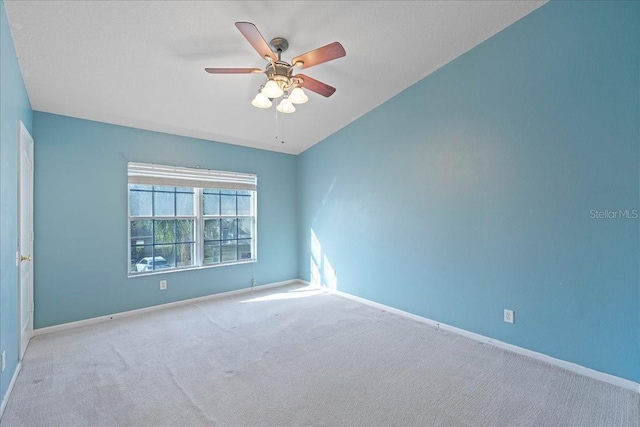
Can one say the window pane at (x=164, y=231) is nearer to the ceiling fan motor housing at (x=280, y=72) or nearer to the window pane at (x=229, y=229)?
the window pane at (x=229, y=229)

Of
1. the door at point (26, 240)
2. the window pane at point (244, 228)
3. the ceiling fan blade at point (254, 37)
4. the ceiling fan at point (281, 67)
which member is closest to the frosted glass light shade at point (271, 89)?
the ceiling fan at point (281, 67)

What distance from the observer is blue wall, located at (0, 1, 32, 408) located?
78.7 inches

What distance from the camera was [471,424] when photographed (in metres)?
1.86

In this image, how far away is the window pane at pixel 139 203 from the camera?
3.83 m

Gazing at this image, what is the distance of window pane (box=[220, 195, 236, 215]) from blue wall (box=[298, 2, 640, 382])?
7.14 feet

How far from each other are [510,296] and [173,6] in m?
3.75

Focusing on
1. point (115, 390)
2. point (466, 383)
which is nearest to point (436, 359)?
point (466, 383)

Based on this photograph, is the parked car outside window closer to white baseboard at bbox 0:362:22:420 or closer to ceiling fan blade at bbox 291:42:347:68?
white baseboard at bbox 0:362:22:420

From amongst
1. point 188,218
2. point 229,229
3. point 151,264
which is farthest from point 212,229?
point 151,264

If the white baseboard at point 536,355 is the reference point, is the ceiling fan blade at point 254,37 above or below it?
above

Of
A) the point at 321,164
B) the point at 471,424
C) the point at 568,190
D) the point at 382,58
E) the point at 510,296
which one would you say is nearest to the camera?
the point at 471,424

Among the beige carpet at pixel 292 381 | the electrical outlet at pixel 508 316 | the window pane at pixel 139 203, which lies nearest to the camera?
the beige carpet at pixel 292 381

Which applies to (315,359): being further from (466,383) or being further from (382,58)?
(382,58)

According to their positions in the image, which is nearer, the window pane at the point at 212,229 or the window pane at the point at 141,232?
the window pane at the point at 141,232
